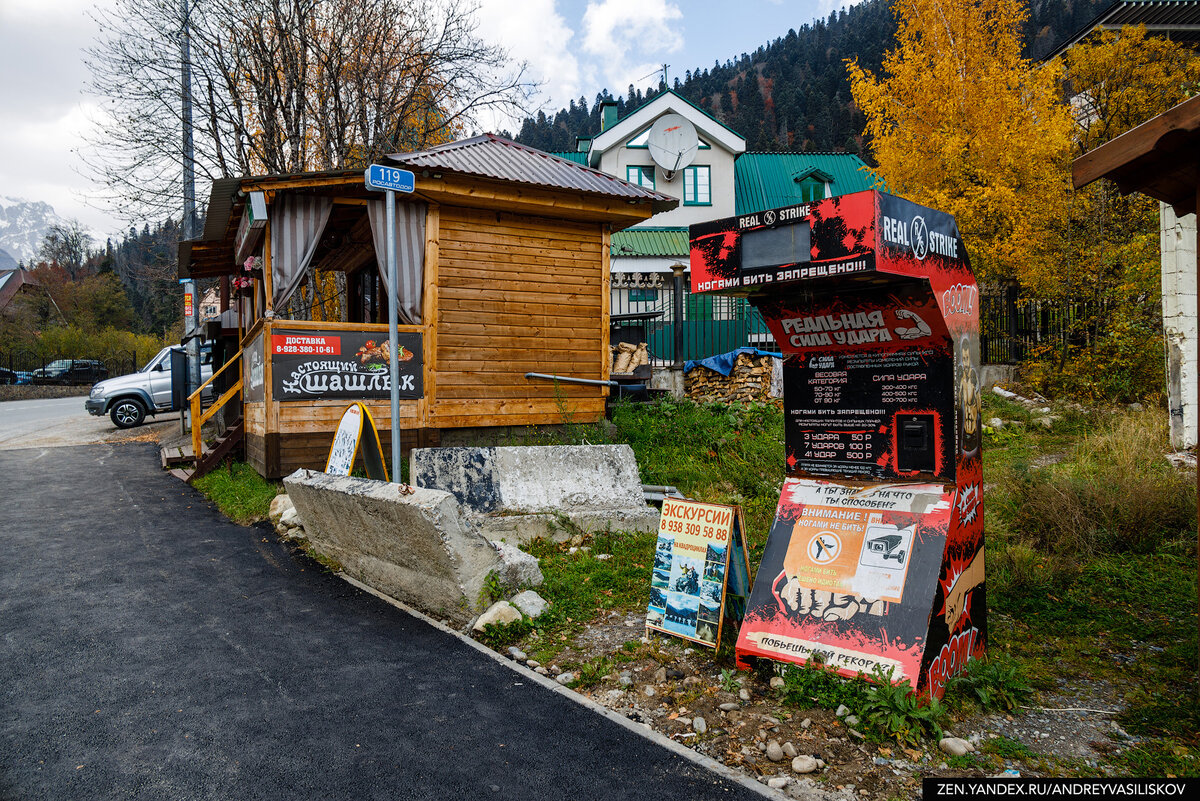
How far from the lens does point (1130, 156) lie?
307 cm

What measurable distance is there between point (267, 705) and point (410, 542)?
147 centimetres

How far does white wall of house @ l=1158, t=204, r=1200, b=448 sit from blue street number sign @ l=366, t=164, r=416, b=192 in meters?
8.76

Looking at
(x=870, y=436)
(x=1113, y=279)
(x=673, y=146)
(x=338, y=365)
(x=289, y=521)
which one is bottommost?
(x=289, y=521)

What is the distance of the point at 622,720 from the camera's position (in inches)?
134

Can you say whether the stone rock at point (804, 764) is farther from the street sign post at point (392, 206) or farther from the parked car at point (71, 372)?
the parked car at point (71, 372)

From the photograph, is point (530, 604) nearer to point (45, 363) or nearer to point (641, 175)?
point (641, 175)

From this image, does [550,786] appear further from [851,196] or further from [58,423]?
[58,423]

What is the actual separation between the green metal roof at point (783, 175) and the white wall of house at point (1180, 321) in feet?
56.3

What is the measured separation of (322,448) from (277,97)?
34.5 ft

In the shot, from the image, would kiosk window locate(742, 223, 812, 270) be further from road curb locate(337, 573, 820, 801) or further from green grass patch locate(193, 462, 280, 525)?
green grass patch locate(193, 462, 280, 525)

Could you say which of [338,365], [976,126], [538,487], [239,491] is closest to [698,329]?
[976,126]

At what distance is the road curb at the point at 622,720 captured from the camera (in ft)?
9.25

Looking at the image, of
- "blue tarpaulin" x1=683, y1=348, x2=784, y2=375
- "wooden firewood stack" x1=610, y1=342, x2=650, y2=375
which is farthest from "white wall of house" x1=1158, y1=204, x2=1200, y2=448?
"wooden firewood stack" x1=610, y1=342, x2=650, y2=375

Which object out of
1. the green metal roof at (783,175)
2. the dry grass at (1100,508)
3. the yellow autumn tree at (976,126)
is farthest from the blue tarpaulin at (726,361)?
the green metal roof at (783,175)
